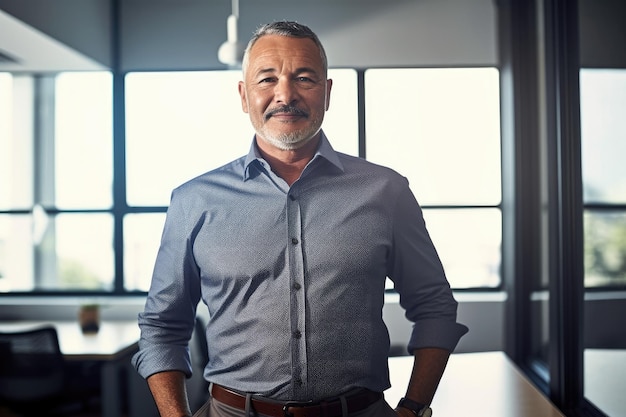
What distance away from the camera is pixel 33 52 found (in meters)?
4.45

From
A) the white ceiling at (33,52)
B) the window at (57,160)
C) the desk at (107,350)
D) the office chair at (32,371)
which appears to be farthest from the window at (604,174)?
the window at (57,160)

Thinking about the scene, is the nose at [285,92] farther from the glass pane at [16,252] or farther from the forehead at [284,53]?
the glass pane at [16,252]

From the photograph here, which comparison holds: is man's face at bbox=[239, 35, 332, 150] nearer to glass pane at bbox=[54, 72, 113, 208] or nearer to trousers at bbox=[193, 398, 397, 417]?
trousers at bbox=[193, 398, 397, 417]

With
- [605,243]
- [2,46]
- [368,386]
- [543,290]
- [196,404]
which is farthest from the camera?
[196,404]

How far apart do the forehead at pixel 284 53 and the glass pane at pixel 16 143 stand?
410 centimetres

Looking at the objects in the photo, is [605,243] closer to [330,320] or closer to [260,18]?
[330,320]

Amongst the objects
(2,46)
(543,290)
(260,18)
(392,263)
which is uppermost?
(260,18)

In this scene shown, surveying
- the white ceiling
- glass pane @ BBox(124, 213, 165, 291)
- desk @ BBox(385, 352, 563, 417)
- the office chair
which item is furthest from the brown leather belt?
glass pane @ BBox(124, 213, 165, 291)

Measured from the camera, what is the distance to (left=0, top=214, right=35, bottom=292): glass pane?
5223 mm

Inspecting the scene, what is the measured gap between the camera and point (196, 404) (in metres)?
4.61

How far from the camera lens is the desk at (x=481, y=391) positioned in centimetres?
267

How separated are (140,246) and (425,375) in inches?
152

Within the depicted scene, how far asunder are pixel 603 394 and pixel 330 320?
170cm

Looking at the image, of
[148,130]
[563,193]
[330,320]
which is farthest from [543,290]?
[148,130]
